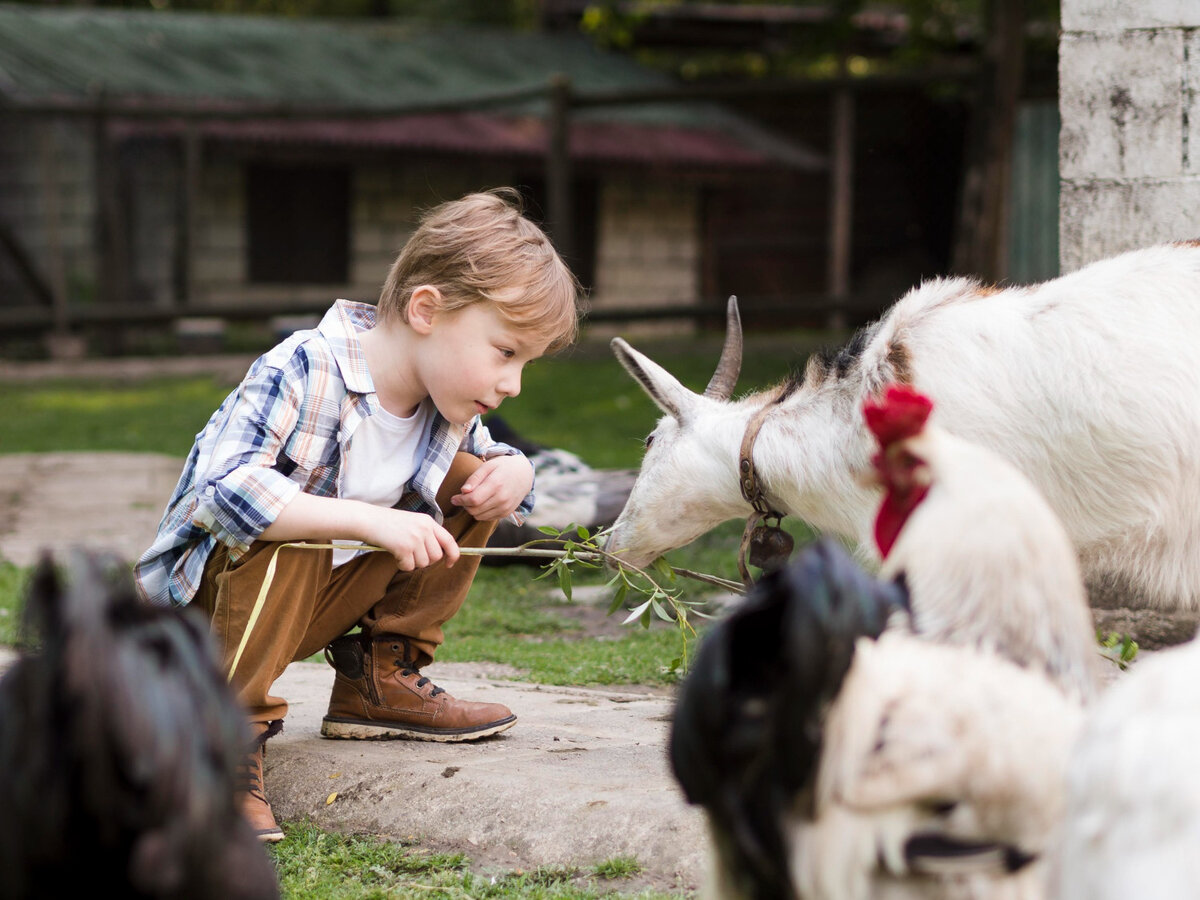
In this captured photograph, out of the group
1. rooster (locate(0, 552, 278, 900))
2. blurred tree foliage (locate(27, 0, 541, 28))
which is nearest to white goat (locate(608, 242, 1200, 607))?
rooster (locate(0, 552, 278, 900))

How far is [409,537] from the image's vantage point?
2.89 meters

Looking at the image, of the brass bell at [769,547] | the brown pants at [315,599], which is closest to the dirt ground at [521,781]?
the brown pants at [315,599]

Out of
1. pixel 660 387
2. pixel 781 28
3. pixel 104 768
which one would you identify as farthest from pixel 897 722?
pixel 781 28

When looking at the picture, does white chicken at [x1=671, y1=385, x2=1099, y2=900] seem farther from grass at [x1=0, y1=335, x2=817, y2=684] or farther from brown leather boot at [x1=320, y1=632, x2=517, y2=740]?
grass at [x1=0, y1=335, x2=817, y2=684]

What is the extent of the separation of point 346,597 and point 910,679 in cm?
173

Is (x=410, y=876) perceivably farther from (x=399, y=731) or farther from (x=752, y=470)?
(x=752, y=470)

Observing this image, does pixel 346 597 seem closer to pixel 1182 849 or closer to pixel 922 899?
pixel 922 899

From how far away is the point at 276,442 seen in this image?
2.98 m

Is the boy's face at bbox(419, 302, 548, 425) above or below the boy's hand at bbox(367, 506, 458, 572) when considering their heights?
above

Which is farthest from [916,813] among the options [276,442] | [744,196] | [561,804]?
[744,196]

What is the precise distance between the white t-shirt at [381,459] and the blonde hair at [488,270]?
9.9 inches

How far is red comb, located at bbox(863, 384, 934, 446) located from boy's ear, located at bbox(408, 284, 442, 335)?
1.33 metres

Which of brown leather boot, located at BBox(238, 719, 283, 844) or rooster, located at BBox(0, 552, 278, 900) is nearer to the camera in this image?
rooster, located at BBox(0, 552, 278, 900)

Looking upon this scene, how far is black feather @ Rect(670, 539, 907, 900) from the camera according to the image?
175cm
